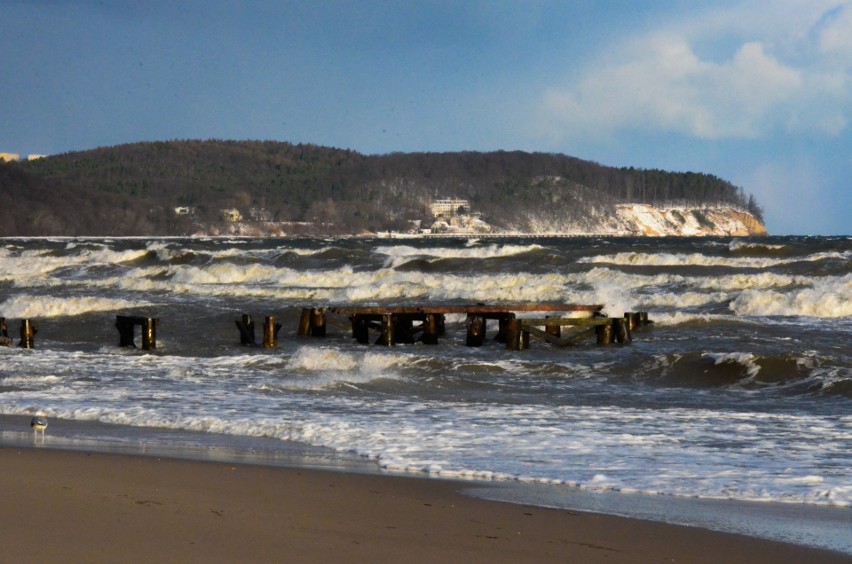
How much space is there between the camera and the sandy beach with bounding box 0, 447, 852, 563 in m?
5.69

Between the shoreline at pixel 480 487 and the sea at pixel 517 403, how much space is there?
31mm

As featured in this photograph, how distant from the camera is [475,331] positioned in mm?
21859

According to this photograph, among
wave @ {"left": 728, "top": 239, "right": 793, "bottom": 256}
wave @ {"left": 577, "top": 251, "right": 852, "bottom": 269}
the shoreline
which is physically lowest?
the shoreline

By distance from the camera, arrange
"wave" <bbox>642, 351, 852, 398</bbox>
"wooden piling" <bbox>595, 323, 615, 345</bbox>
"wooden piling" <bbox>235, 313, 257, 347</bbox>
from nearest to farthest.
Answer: "wave" <bbox>642, 351, 852, 398</bbox>, "wooden piling" <bbox>595, 323, 615, 345</bbox>, "wooden piling" <bbox>235, 313, 257, 347</bbox>

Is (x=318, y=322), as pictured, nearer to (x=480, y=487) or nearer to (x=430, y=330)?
(x=430, y=330)

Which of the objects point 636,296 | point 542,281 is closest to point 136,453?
point 636,296

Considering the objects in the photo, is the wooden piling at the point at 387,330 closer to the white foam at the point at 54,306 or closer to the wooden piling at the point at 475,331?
the wooden piling at the point at 475,331

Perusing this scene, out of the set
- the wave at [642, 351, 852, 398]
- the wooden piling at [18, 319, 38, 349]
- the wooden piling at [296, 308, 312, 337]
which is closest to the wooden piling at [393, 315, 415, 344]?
the wooden piling at [296, 308, 312, 337]

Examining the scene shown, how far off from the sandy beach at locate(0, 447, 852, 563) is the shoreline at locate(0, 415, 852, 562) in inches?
5.4

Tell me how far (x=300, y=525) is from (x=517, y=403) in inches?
284

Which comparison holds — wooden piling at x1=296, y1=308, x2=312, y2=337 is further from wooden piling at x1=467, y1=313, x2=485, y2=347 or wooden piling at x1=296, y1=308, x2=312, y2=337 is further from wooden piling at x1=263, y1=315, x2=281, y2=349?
wooden piling at x1=467, y1=313, x2=485, y2=347

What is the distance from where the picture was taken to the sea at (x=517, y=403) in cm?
813

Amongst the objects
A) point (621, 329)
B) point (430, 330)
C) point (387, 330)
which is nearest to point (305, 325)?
point (387, 330)

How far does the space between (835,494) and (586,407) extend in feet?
17.4
